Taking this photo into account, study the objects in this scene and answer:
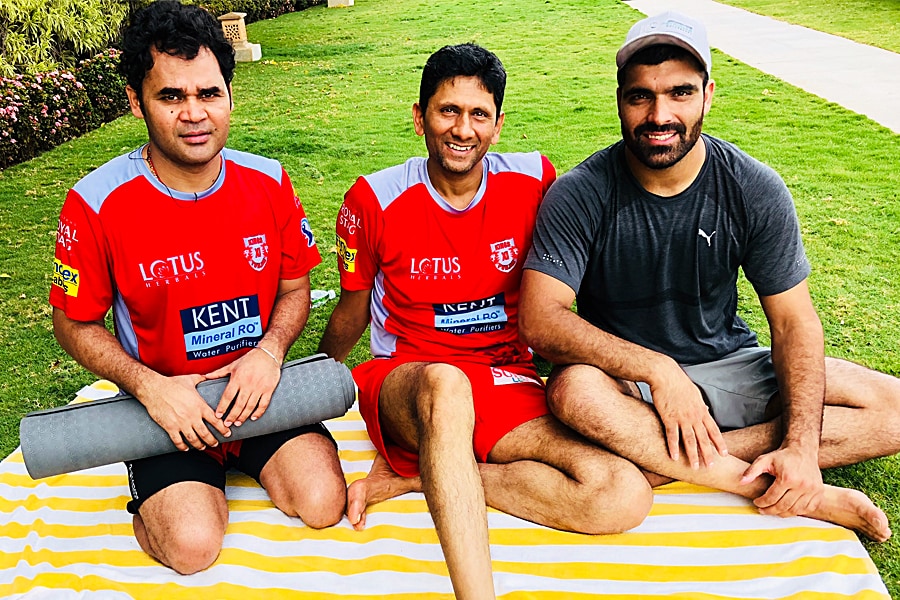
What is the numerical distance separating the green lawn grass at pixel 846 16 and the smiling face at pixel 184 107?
1062 cm

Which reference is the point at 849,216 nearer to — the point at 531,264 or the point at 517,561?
the point at 531,264

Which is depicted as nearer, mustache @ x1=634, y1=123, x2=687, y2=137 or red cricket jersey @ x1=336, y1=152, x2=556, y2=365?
mustache @ x1=634, y1=123, x2=687, y2=137

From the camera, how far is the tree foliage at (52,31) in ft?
28.9

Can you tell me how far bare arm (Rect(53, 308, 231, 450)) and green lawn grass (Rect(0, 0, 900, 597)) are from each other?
1.46ft

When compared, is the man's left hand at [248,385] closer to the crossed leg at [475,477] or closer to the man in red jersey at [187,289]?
the man in red jersey at [187,289]

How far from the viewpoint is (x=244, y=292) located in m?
3.15

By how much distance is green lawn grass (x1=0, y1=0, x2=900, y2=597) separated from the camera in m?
4.38

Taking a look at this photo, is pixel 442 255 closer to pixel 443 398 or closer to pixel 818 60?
pixel 443 398

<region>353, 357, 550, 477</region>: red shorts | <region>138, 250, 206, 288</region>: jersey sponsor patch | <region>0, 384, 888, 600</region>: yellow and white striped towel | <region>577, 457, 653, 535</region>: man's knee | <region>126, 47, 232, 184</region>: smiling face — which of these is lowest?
<region>0, 384, 888, 600</region>: yellow and white striped towel

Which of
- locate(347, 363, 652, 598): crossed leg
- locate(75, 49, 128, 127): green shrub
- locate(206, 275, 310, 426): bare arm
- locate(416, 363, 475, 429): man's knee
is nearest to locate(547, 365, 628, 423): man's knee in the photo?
locate(347, 363, 652, 598): crossed leg

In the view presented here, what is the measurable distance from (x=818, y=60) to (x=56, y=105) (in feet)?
30.7

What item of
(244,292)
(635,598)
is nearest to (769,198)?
(635,598)

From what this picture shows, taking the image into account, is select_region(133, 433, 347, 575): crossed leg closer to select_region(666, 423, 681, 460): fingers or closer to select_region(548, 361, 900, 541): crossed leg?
select_region(548, 361, 900, 541): crossed leg

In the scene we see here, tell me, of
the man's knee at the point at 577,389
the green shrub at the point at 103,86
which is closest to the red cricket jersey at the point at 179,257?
the man's knee at the point at 577,389
